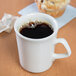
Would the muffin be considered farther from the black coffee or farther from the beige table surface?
the black coffee

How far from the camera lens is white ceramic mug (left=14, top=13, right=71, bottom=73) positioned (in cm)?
42

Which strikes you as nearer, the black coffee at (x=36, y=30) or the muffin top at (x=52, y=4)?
Result: the black coffee at (x=36, y=30)

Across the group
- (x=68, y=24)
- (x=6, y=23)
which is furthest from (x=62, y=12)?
(x=6, y=23)

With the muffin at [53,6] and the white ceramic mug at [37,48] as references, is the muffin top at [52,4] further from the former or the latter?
the white ceramic mug at [37,48]

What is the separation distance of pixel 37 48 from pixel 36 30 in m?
0.06

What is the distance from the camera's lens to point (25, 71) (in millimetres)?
498

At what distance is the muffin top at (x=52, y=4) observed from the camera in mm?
625

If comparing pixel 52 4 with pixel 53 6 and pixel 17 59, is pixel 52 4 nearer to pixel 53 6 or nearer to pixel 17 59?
pixel 53 6

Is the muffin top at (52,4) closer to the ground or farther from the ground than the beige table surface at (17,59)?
farther from the ground

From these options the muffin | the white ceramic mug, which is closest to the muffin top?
the muffin

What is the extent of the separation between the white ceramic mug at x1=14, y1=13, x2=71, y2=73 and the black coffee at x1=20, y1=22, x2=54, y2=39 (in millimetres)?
13

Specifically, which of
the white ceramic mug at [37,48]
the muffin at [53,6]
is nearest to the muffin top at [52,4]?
the muffin at [53,6]

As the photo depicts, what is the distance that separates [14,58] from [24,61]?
0.07 meters

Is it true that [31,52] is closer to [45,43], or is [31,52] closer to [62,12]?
[45,43]
